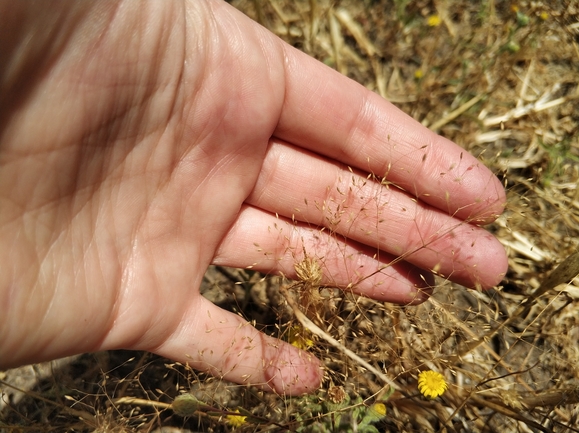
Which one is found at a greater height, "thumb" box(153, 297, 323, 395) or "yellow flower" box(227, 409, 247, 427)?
"thumb" box(153, 297, 323, 395)

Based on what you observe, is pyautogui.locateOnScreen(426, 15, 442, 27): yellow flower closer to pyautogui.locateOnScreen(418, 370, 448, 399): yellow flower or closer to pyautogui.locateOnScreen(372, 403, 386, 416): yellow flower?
pyautogui.locateOnScreen(418, 370, 448, 399): yellow flower

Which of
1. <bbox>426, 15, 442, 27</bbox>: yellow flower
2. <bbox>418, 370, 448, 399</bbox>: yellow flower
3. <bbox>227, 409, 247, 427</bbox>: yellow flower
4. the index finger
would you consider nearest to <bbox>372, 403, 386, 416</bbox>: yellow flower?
<bbox>418, 370, 448, 399</bbox>: yellow flower

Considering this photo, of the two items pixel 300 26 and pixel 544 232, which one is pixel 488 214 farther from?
pixel 300 26

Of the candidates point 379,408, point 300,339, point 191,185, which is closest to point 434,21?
point 191,185

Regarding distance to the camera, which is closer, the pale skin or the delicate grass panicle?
the pale skin

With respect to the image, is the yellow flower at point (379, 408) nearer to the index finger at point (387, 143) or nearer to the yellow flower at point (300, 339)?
the yellow flower at point (300, 339)

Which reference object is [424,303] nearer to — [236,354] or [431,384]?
[431,384]

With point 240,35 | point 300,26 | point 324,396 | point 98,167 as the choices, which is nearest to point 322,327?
point 324,396
